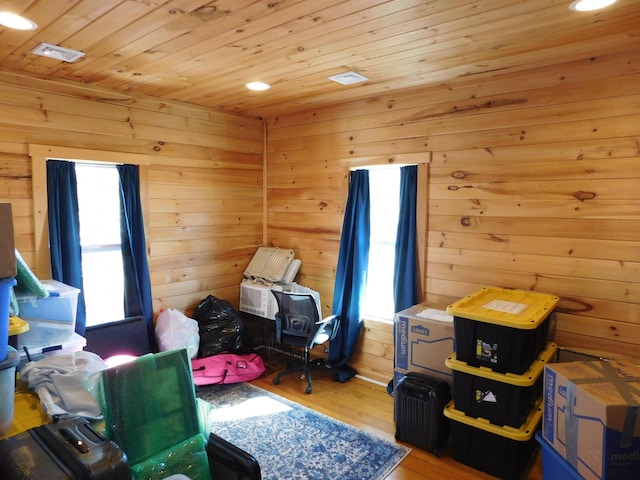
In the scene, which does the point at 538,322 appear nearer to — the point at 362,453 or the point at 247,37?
the point at 362,453

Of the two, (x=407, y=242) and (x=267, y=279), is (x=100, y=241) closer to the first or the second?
(x=267, y=279)

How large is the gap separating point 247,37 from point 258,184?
2.36 m

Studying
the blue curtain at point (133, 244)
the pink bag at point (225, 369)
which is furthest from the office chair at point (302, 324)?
the blue curtain at point (133, 244)

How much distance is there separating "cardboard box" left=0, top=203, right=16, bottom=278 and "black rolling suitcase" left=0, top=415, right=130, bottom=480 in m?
0.59

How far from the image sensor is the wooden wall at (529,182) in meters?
2.70

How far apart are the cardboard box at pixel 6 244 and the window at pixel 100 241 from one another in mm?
1881

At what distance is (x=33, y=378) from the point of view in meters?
2.03

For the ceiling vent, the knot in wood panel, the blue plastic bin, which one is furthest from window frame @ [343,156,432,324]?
the blue plastic bin

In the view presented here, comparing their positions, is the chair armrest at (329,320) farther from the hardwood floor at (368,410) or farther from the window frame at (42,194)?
the window frame at (42,194)

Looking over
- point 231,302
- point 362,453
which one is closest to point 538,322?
point 362,453

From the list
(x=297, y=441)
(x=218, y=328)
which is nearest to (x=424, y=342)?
(x=297, y=441)

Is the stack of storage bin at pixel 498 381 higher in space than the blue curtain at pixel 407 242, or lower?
lower

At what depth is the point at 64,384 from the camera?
6.45ft

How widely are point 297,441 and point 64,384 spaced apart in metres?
1.56
